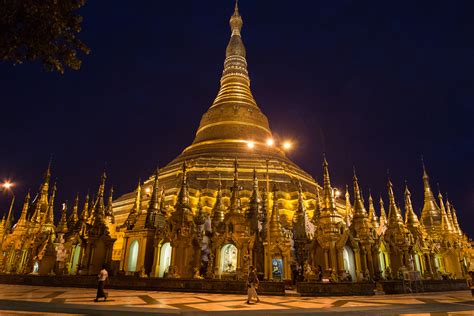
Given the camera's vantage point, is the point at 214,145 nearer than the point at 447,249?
No

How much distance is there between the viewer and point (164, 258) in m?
21.4

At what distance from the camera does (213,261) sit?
20.1 m

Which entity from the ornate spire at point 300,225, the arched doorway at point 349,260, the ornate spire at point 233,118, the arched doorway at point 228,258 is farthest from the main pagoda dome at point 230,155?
the arched doorway at point 349,260

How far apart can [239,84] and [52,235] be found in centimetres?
3354

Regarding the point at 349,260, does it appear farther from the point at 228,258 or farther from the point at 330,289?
the point at 228,258

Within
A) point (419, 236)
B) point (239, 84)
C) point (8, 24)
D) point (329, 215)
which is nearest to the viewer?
point (8, 24)

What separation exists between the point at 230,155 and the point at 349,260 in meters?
22.9

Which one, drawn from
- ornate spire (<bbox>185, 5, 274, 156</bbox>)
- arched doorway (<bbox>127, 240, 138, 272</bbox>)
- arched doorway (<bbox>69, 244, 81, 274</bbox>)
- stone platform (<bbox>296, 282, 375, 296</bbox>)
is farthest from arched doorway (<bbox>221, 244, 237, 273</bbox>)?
ornate spire (<bbox>185, 5, 274, 156</bbox>)

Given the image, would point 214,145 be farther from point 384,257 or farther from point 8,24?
point 8,24

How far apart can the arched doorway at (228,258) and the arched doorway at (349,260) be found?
6.31m

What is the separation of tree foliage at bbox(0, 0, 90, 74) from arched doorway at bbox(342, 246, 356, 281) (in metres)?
16.4

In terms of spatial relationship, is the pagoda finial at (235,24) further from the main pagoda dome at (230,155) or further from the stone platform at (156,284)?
the stone platform at (156,284)

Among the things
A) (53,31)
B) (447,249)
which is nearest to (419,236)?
(447,249)

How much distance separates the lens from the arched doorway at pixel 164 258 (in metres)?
21.0
